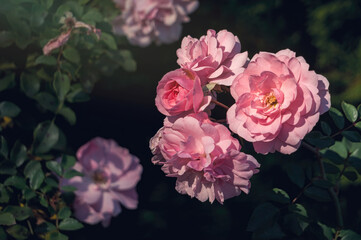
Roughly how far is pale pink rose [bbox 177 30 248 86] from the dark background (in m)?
0.58

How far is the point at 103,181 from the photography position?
1.84 meters

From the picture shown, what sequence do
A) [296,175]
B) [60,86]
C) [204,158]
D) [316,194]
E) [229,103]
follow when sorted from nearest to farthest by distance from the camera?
[204,158] → [316,194] → [296,175] → [60,86] → [229,103]

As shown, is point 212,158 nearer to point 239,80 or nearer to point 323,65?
point 239,80

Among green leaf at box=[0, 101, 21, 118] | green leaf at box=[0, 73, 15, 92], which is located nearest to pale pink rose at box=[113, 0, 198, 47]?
green leaf at box=[0, 73, 15, 92]

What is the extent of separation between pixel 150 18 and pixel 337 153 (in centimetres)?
104

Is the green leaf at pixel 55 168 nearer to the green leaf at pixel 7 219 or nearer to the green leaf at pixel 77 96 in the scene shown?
the green leaf at pixel 7 219

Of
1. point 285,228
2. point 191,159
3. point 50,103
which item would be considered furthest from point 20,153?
point 285,228

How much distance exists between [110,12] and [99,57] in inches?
13.7

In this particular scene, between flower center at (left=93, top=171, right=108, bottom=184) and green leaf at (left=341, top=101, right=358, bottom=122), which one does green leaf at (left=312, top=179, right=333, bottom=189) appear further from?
flower center at (left=93, top=171, right=108, bottom=184)

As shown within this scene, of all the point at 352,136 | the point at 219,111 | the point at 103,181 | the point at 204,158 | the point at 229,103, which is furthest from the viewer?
the point at 219,111

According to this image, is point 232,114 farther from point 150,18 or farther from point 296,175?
point 150,18

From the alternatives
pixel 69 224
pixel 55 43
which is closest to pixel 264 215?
pixel 69 224

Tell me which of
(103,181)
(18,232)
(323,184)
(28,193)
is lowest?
(103,181)

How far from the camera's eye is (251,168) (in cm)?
100
